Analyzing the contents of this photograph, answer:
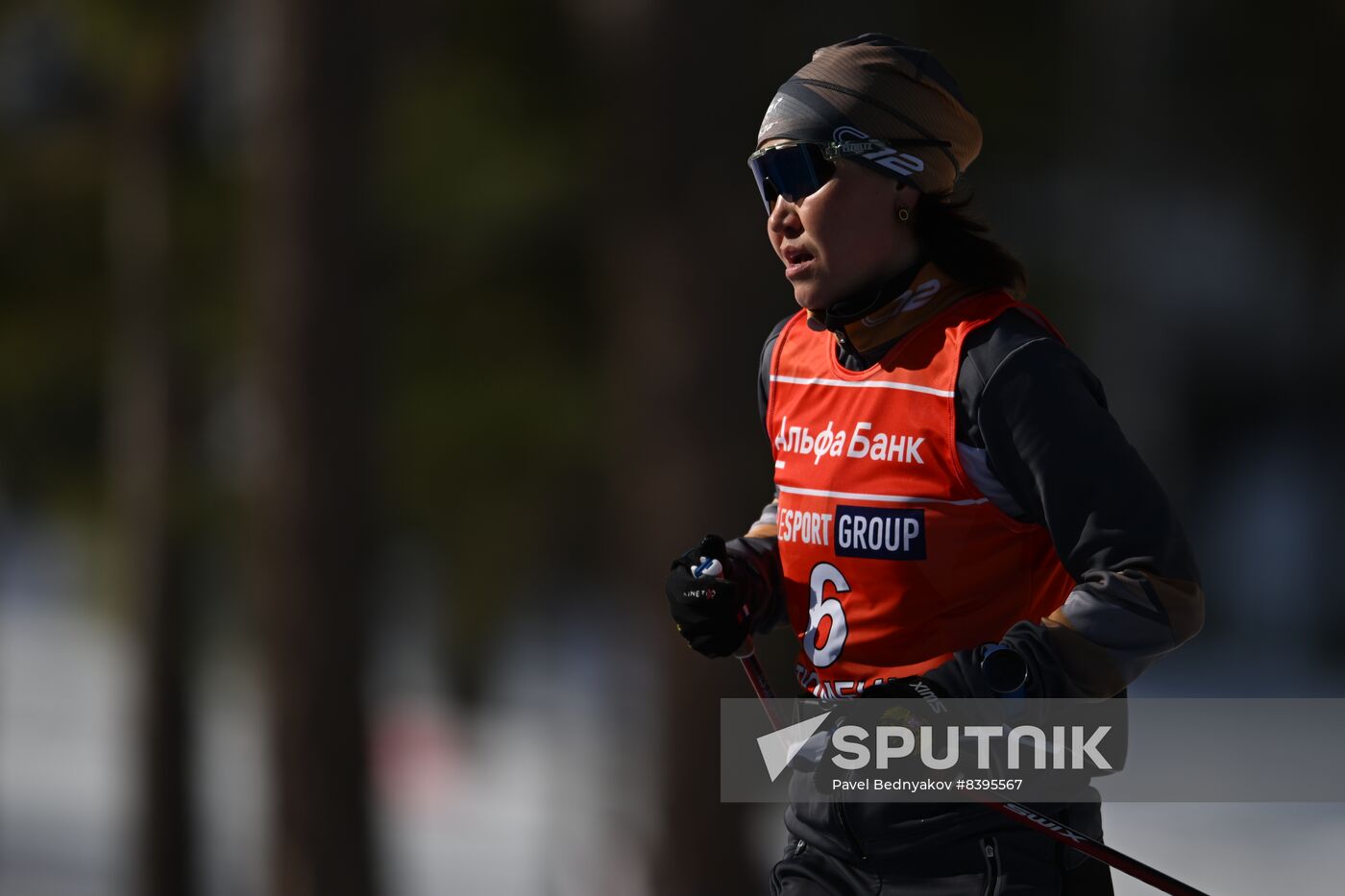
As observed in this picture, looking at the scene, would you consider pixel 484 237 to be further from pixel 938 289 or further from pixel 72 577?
pixel 938 289

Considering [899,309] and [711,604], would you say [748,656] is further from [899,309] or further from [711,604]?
[899,309]

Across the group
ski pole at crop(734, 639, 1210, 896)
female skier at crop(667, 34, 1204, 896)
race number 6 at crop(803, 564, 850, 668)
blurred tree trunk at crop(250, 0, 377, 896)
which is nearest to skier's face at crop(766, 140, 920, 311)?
female skier at crop(667, 34, 1204, 896)

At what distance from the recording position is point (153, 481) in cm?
1344

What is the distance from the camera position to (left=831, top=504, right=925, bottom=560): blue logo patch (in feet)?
7.86

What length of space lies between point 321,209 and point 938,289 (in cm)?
687

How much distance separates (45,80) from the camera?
1435cm

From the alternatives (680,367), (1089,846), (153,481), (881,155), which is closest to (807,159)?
(881,155)

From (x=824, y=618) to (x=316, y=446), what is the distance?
661 centimetres

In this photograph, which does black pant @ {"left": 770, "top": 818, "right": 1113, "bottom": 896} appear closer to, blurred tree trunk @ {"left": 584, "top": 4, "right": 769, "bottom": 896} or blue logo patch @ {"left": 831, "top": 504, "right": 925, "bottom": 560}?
blue logo patch @ {"left": 831, "top": 504, "right": 925, "bottom": 560}

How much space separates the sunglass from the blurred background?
18.0 ft

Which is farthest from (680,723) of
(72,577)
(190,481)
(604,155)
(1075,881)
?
(72,577)

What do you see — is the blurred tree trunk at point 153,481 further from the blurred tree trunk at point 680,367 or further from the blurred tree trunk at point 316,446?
the blurred tree trunk at point 680,367

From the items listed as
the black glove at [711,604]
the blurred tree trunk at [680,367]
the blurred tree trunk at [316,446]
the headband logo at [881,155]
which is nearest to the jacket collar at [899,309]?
the headband logo at [881,155]

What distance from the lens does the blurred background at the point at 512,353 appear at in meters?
8.27
